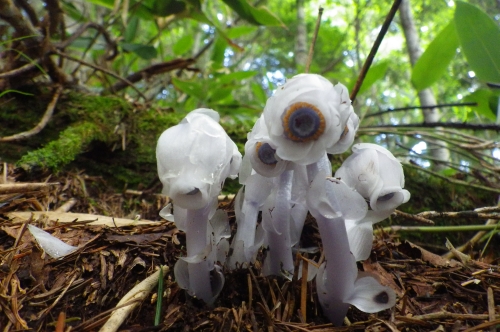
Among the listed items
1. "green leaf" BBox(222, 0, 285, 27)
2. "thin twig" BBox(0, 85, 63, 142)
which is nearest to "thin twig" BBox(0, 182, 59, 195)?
"thin twig" BBox(0, 85, 63, 142)

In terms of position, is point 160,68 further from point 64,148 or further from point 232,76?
point 64,148

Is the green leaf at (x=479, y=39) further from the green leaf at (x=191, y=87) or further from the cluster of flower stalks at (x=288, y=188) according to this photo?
the green leaf at (x=191, y=87)

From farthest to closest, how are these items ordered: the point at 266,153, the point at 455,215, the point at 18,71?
1. the point at 18,71
2. the point at 455,215
3. the point at 266,153

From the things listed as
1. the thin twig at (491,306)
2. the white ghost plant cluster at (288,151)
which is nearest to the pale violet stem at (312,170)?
the white ghost plant cluster at (288,151)

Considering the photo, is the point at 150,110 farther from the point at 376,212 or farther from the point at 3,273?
the point at 376,212

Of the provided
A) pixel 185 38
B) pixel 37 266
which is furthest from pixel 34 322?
pixel 185 38

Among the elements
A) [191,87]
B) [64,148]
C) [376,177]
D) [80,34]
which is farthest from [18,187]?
[191,87]
